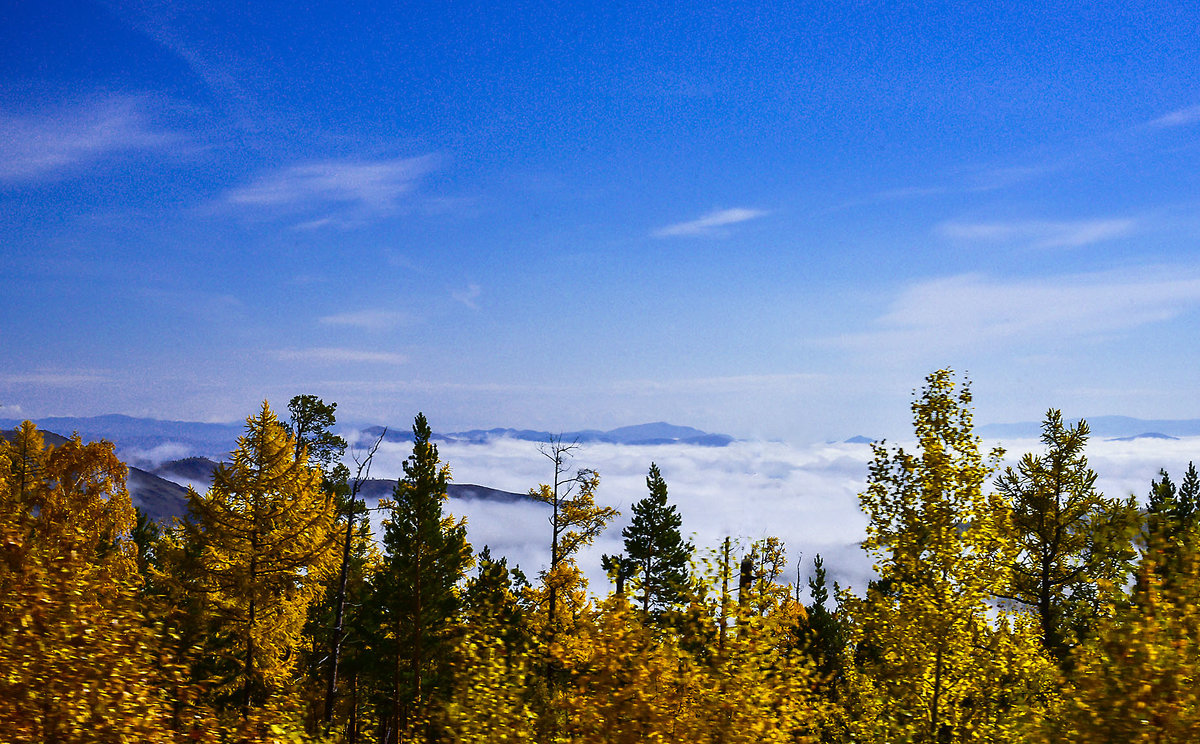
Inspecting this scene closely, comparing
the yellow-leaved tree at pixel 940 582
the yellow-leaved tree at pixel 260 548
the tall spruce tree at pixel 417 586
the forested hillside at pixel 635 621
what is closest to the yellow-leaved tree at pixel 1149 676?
the forested hillside at pixel 635 621

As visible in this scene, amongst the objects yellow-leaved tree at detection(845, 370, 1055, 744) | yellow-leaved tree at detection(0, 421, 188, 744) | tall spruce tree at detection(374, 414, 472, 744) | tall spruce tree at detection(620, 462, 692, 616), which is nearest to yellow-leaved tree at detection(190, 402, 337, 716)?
tall spruce tree at detection(374, 414, 472, 744)

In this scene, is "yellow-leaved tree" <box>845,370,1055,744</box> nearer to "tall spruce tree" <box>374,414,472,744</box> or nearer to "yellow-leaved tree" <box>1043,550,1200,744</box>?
"yellow-leaved tree" <box>1043,550,1200,744</box>

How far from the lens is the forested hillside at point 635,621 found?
9445 millimetres

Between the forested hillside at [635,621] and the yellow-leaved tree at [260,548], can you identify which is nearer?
the forested hillside at [635,621]

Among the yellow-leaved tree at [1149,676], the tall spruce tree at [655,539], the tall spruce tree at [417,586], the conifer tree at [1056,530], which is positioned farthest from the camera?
the tall spruce tree at [655,539]

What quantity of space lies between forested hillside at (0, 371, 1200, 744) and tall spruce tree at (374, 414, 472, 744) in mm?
102

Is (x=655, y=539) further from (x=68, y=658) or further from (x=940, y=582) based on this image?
(x=68, y=658)

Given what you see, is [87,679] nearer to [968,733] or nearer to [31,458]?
[968,733]

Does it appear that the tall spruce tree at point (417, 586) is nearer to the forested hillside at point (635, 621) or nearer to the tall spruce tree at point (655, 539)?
the forested hillside at point (635, 621)

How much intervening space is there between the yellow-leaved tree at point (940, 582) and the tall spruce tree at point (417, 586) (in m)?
17.5

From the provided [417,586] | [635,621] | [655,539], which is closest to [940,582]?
[635,621]

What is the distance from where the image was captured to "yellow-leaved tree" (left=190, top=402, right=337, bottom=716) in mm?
20922

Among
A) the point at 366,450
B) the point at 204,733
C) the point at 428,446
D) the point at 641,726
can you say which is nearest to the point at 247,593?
the point at 366,450

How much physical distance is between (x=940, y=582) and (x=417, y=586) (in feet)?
64.0
